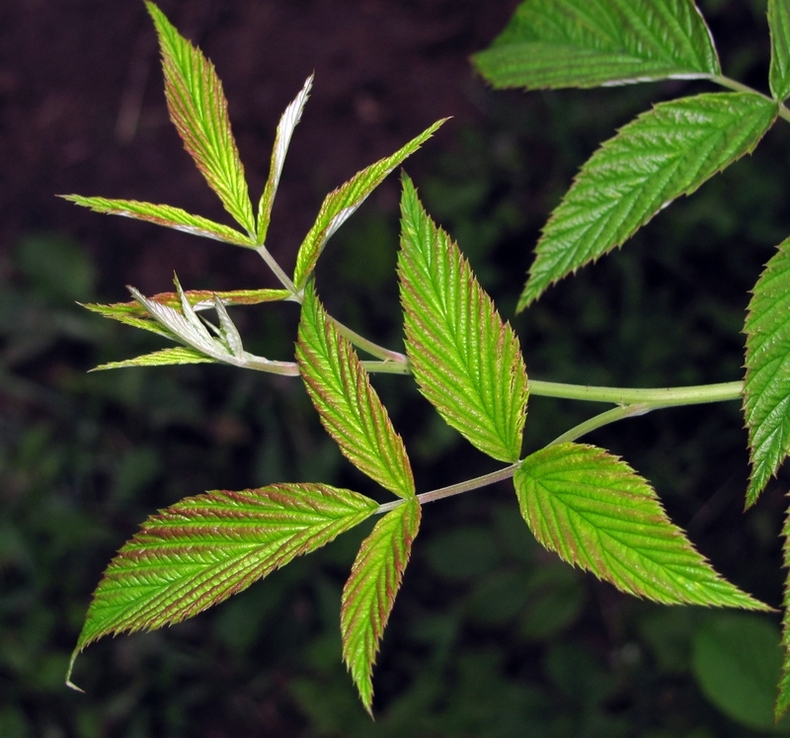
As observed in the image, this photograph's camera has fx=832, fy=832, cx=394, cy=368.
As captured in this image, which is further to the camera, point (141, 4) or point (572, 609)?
point (141, 4)

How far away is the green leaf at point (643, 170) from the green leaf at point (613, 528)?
0.21 metres

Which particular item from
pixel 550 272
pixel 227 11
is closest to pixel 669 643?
pixel 550 272

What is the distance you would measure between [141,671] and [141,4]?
9.80ft

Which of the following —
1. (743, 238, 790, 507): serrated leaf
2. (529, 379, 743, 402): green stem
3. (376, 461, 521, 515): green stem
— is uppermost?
(743, 238, 790, 507): serrated leaf

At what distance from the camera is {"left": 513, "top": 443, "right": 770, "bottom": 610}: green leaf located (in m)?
0.68

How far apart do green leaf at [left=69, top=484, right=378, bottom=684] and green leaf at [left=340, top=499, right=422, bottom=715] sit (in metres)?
0.03

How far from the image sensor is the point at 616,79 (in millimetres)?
1002

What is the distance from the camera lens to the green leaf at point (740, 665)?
5.41ft

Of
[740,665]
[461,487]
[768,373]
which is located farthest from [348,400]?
[740,665]

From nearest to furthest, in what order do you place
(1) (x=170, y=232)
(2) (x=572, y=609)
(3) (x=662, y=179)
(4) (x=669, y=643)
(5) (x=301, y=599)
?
(3) (x=662, y=179) → (4) (x=669, y=643) → (2) (x=572, y=609) → (5) (x=301, y=599) → (1) (x=170, y=232)

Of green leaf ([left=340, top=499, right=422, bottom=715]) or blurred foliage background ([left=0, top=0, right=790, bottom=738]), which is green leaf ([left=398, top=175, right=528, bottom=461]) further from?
blurred foliage background ([left=0, top=0, right=790, bottom=738])

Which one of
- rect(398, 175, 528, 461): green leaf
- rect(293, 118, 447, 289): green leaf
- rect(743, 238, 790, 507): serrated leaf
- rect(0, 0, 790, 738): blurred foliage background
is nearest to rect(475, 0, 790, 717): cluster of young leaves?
rect(743, 238, 790, 507): serrated leaf

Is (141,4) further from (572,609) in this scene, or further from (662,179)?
(662,179)

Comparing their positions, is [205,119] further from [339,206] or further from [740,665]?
[740,665]
